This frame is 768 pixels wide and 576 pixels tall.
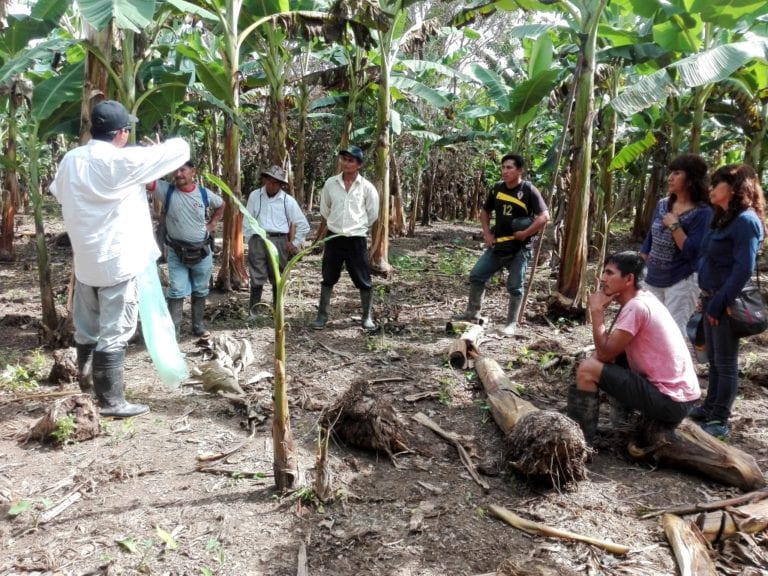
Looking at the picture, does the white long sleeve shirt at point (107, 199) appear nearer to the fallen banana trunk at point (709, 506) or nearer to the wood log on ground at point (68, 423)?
the wood log on ground at point (68, 423)

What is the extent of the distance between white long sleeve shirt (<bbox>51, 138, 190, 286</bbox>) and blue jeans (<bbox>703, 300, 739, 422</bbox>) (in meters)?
3.53

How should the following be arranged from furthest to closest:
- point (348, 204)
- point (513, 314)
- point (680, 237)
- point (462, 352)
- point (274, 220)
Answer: point (513, 314)
point (274, 220)
point (348, 204)
point (462, 352)
point (680, 237)

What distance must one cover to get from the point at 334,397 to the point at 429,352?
1.41m

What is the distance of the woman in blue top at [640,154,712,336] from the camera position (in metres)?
4.12

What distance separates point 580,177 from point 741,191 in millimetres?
3050

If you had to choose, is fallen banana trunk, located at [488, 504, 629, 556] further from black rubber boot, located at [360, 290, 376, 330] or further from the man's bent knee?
black rubber boot, located at [360, 290, 376, 330]

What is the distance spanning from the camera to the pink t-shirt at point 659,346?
3355 mm

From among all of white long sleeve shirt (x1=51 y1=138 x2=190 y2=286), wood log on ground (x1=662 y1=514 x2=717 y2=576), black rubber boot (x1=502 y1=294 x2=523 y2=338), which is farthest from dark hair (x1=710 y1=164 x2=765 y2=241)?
white long sleeve shirt (x1=51 y1=138 x2=190 y2=286)

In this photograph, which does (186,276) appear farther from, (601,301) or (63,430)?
(601,301)

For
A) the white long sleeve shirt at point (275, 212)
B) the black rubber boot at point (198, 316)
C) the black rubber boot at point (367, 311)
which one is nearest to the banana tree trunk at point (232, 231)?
the white long sleeve shirt at point (275, 212)

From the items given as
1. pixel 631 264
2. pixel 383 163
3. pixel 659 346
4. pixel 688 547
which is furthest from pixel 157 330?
pixel 383 163

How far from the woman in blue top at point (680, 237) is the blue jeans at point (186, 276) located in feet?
12.6

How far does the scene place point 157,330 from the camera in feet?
12.5

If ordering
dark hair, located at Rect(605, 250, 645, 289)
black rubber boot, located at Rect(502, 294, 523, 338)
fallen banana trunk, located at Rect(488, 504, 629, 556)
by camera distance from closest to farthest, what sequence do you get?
1. fallen banana trunk, located at Rect(488, 504, 629, 556)
2. dark hair, located at Rect(605, 250, 645, 289)
3. black rubber boot, located at Rect(502, 294, 523, 338)
